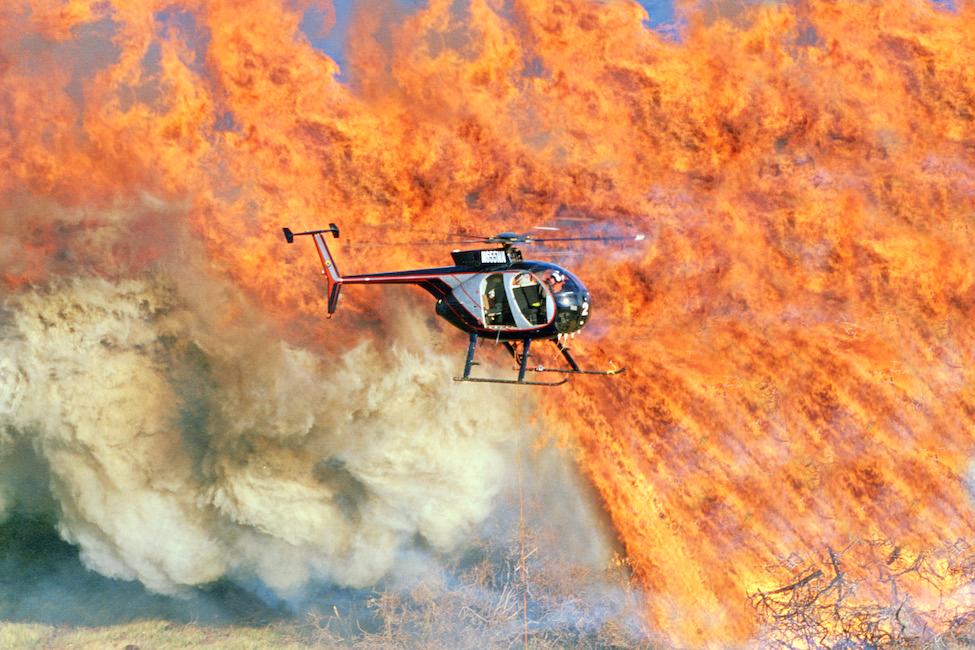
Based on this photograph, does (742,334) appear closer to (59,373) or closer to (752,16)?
(752,16)

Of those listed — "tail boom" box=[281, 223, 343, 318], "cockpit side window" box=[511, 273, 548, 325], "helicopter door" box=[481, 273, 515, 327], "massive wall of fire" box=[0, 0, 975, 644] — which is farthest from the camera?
"massive wall of fire" box=[0, 0, 975, 644]

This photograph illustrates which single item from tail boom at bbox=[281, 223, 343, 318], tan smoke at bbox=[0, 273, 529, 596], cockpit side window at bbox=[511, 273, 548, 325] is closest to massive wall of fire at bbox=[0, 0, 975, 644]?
tan smoke at bbox=[0, 273, 529, 596]

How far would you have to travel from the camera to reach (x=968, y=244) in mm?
24047

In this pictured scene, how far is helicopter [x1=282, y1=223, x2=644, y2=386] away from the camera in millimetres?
21000

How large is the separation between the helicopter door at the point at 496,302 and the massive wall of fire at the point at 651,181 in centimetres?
410

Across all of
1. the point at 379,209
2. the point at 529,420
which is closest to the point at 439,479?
the point at 529,420

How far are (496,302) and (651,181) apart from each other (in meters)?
6.38

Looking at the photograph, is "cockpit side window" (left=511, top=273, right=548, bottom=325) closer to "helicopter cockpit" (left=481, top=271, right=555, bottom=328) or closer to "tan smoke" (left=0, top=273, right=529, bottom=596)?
"helicopter cockpit" (left=481, top=271, right=555, bottom=328)

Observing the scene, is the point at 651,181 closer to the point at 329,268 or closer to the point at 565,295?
the point at 565,295

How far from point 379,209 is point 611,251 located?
20.9ft

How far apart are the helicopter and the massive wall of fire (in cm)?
353

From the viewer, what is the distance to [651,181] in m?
25.1

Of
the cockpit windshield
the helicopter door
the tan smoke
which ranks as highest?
the cockpit windshield

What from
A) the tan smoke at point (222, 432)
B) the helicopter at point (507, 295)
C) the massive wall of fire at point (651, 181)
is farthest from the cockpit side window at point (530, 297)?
the tan smoke at point (222, 432)
